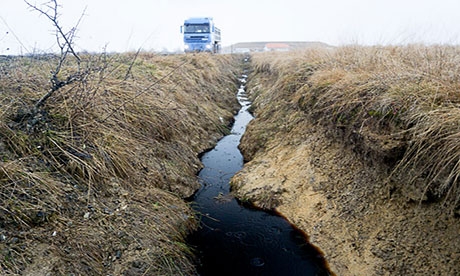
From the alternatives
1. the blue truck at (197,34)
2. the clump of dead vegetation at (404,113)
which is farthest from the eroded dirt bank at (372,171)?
the blue truck at (197,34)

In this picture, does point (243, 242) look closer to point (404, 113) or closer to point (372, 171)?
point (372, 171)

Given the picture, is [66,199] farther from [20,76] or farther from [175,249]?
[20,76]

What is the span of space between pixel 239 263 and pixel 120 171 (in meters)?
1.97

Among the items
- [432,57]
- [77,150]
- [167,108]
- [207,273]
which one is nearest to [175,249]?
[207,273]

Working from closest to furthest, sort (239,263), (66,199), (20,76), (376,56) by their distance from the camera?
(66,199), (239,263), (20,76), (376,56)

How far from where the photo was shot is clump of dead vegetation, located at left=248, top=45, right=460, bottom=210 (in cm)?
306

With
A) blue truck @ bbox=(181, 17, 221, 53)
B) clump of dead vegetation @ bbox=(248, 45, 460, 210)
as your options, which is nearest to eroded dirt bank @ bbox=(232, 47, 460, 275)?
clump of dead vegetation @ bbox=(248, 45, 460, 210)

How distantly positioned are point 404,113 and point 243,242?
2568mm

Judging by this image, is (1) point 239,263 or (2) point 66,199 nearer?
(2) point 66,199

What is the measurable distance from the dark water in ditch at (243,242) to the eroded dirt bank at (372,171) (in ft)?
0.70

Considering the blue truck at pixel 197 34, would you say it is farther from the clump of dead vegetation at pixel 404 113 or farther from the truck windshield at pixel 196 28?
the clump of dead vegetation at pixel 404 113

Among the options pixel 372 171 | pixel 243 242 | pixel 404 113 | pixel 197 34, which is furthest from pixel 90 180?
pixel 197 34

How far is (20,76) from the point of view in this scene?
4.93m

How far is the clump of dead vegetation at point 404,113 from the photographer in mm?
3057
